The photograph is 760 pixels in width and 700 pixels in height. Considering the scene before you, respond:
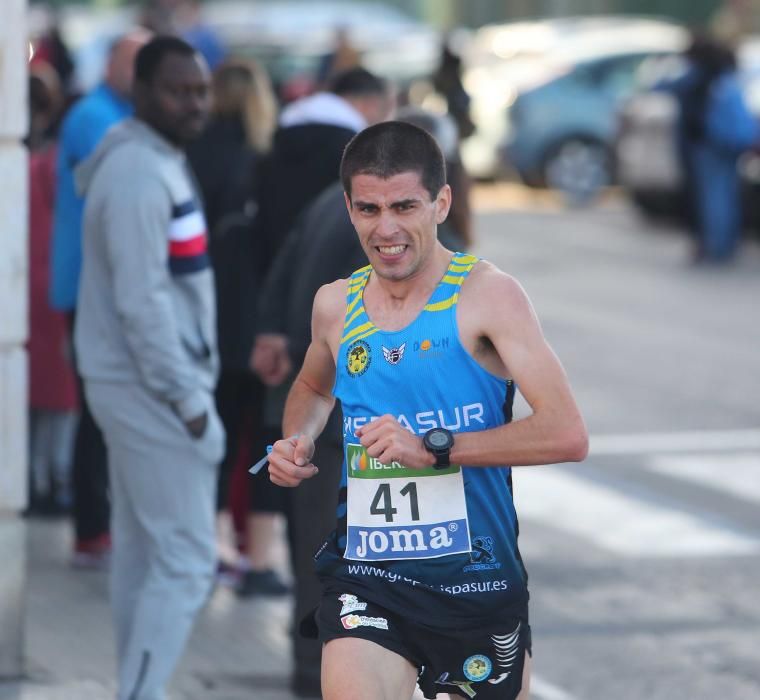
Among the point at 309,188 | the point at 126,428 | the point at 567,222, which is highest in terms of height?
the point at 309,188

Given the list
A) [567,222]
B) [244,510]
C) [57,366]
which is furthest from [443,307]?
[567,222]

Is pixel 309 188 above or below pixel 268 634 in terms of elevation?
above

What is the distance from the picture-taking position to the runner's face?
4.10m

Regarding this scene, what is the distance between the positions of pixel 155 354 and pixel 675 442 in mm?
5675

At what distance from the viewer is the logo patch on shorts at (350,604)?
13.7ft

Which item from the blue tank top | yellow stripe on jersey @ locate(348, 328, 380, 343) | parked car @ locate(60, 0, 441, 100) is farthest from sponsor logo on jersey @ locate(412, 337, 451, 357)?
parked car @ locate(60, 0, 441, 100)

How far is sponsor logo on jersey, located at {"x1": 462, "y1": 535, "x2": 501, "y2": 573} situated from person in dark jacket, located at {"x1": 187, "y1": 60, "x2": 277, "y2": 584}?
3.29 metres

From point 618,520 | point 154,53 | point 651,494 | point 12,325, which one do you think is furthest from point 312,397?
point 651,494

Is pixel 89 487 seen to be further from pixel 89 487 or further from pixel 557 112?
pixel 557 112

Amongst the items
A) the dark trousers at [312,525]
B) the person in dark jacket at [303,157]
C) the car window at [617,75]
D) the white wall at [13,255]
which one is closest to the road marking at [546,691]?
the dark trousers at [312,525]

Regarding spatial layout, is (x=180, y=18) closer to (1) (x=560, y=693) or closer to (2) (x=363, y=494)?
(1) (x=560, y=693)

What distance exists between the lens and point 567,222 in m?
21.8

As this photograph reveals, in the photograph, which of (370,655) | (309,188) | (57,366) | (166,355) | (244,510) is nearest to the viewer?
(370,655)

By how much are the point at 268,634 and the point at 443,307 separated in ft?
10.6
